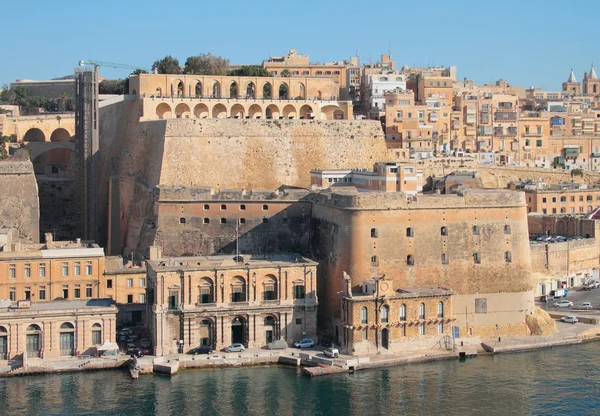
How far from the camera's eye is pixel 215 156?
49812 millimetres

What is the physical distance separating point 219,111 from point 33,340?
916 inches

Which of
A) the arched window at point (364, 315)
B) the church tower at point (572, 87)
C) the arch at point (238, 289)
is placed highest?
the church tower at point (572, 87)

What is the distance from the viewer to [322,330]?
129 feet

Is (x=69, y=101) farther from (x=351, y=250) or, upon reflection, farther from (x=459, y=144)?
(x=351, y=250)


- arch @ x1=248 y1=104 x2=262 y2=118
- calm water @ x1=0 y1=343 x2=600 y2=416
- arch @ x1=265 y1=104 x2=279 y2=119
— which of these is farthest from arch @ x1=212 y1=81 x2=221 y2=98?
calm water @ x1=0 y1=343 x2=600 y2=416

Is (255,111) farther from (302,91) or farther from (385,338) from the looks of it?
(385,338)

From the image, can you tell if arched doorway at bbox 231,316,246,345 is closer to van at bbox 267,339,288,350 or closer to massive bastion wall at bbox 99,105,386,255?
van at bbox 267,339,288,350

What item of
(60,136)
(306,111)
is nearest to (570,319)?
(306,111)

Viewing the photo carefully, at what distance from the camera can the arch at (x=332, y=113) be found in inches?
2261

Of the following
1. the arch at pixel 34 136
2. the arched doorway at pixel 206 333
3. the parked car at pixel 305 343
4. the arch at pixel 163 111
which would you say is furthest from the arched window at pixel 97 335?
the arch at pixel 34 136

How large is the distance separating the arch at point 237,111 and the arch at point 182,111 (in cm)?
254

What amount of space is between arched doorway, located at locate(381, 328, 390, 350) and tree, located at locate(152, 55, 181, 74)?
36.3 metres

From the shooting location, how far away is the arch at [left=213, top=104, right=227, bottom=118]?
184 feet

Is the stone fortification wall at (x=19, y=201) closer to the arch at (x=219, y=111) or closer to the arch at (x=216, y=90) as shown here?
the arch at (x=219, y=111)
